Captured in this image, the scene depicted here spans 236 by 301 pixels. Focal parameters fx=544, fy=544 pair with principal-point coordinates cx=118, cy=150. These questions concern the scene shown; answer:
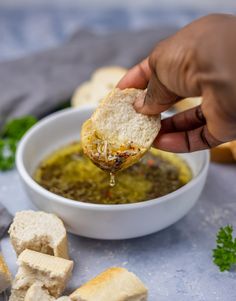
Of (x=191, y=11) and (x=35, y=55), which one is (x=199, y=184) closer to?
(x=35, y=55)

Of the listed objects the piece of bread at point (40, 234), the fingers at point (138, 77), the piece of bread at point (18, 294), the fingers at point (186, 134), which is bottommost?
the piece of bread at point (18, 294)

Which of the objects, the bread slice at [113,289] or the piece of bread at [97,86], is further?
the piece of bread at [97,86]

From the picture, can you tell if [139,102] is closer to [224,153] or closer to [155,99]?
[155,99]

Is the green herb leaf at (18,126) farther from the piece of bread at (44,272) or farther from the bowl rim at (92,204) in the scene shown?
the piece of bread at (44,272)

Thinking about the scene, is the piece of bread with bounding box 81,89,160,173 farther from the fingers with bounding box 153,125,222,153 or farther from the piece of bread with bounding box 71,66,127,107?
the piece of bread with bounding box 71,66,127,107

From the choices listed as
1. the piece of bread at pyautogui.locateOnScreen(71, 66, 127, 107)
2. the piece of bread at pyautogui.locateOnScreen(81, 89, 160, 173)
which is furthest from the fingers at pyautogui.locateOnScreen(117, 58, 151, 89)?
the piece of bread at pyautogui.locateOnScreen(71, 66, 127, 107)

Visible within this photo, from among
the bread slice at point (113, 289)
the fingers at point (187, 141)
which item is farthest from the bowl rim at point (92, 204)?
the bread slice at point (113, 289)

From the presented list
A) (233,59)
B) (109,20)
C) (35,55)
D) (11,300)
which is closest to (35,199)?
(11,300)
